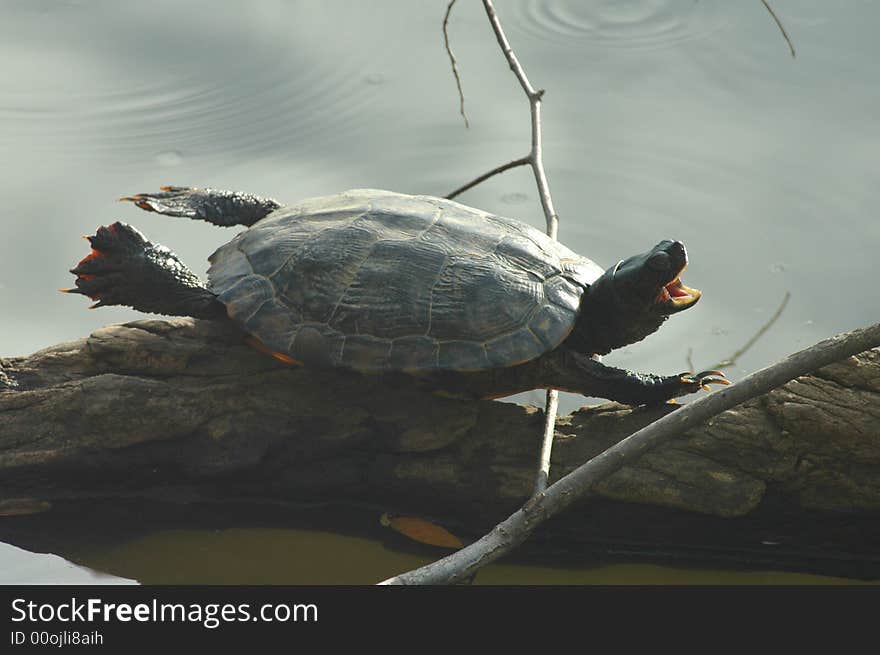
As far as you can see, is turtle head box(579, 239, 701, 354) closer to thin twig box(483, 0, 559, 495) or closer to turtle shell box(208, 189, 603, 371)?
turtle shell box(208, 189, 603, 371)

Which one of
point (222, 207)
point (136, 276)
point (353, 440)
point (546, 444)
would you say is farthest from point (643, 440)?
point (222, 207)

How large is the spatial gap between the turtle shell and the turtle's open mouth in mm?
204

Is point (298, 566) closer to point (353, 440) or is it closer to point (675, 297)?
point (353, 440)

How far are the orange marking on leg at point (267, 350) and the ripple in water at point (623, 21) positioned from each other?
256cm

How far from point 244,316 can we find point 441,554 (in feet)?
2.59

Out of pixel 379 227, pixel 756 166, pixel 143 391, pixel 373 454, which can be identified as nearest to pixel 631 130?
pixel 756 166

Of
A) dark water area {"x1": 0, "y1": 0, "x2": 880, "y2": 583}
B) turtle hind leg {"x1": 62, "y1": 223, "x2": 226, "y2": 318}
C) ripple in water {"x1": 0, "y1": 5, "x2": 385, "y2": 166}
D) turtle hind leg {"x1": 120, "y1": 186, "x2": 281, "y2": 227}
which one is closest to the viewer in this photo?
turtle hind leg {"x1": 62, "y1": 223, "x2": 226, "y2": 318}

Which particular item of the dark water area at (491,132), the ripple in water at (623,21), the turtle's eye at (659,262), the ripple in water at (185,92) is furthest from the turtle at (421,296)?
the ripple in water at (623,21)

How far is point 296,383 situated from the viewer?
9.29ft

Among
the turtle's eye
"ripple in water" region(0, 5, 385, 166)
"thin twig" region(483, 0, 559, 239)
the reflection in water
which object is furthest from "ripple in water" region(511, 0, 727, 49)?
the reflection in water

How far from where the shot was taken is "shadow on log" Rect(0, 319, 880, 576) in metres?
2.68

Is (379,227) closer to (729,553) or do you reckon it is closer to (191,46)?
(729,553)

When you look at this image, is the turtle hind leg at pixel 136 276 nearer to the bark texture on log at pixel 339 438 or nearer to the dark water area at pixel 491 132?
the bark texture on log at pixel 339 438

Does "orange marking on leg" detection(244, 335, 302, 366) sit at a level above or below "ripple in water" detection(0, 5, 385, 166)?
below
